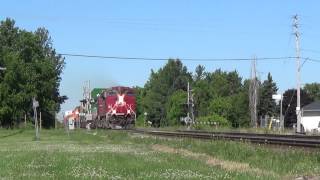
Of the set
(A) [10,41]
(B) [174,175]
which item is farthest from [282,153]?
(A) [10,41]

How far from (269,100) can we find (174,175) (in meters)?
146

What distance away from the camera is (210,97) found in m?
174

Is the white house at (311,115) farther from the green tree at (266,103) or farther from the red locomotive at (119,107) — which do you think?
the green tree at (266,103)

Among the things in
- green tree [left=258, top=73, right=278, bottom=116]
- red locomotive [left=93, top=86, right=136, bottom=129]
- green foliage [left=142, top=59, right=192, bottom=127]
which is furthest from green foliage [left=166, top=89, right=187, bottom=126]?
red locomotive [left=93, top=86, right=136, bottom=129]

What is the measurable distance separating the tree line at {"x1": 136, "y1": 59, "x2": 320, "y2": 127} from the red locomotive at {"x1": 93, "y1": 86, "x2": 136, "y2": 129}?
69.2 m

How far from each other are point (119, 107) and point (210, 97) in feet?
349

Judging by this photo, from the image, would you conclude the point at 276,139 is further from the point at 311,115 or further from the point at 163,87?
the point at 163,87

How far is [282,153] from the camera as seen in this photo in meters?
23.8

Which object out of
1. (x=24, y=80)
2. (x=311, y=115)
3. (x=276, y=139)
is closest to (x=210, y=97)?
(x=311, y=115)

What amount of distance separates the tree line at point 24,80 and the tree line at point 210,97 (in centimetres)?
5141

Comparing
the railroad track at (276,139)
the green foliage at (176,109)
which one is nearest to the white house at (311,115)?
the railroad track at (276,139)

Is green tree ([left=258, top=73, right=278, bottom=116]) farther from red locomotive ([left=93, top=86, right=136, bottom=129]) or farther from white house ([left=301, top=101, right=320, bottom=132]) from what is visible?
red locomotive ([left=93, top=86, right=136, bottom=129])

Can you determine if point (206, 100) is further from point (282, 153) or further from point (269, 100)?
point (282, 153)

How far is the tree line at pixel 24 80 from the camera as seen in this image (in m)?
92.2
